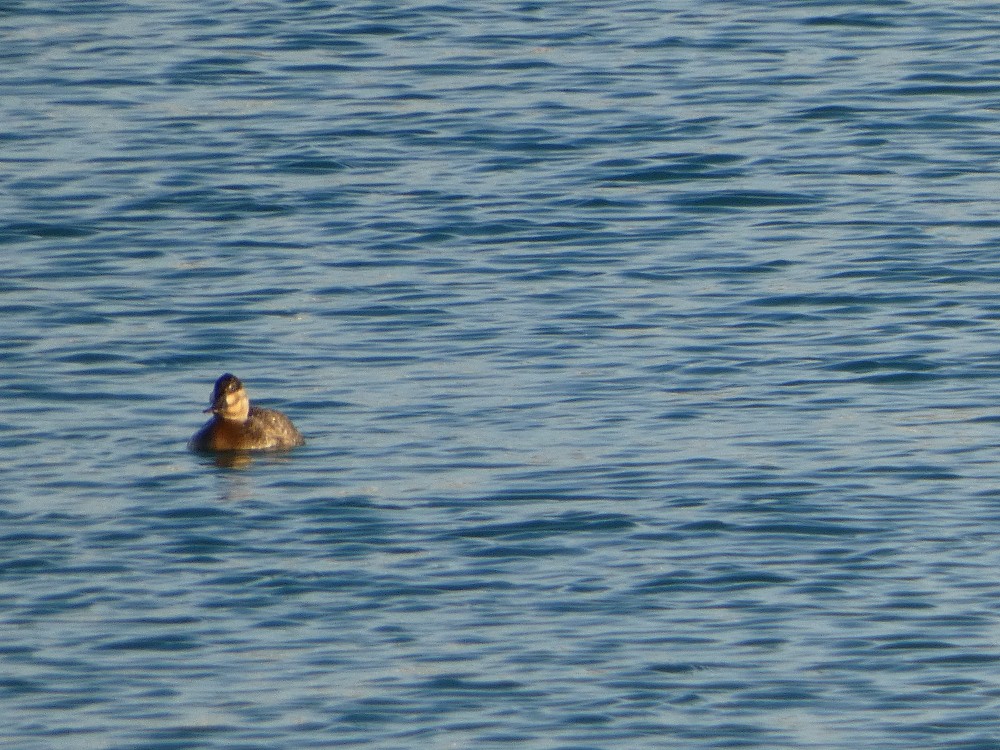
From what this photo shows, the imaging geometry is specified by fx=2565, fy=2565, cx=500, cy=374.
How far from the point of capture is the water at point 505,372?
11.9m

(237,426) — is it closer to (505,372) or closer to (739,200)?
(505,372)

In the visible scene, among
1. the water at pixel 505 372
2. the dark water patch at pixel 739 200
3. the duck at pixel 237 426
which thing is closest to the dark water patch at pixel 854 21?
the water at pixel 505 372

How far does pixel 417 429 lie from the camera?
628 inches

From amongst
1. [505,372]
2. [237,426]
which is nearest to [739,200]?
[505,372]

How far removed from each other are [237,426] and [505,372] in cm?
240

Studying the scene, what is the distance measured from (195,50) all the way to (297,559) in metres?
14.5

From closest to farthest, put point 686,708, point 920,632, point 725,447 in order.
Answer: point 686,708
point 920,632
point 725,447

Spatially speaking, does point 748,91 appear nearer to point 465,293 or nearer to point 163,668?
point 465,293

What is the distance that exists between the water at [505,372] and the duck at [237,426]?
7.8 inches

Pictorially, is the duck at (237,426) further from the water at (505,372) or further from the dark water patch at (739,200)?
the dark water patch at (739,200)

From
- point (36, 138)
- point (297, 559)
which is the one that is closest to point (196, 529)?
point (297, 559)

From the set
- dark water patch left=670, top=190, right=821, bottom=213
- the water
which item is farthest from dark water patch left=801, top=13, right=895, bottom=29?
dark water patch left=670, top=190, right=821, bottom=213

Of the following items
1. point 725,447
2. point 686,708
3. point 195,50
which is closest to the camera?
point 686,708

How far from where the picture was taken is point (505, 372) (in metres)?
17.1
